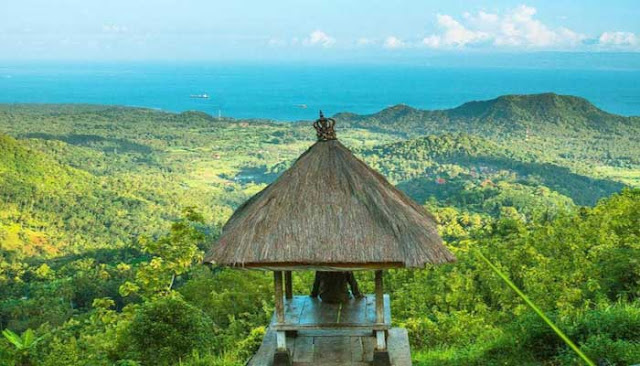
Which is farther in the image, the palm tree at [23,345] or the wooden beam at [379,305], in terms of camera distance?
the palm tree at [23,345]

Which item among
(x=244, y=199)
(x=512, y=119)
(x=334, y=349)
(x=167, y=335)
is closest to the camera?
(x=334, y=349)

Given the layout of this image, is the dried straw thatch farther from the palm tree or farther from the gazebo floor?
the palm tree

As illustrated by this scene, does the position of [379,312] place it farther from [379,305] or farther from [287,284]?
[287,284]

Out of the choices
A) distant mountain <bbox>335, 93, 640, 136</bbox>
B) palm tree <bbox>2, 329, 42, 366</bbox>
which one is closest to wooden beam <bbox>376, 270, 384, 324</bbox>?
palm tree <bbox>2, 329, 42, 366</bbox>

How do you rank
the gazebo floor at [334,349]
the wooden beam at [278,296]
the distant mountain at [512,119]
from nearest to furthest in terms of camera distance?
the wooden beam at [278,296]
the gazebo floor at [334,349]
the distant mountain at [512,119]

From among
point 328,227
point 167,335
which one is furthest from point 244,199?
point 328,227

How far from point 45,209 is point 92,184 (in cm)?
1060

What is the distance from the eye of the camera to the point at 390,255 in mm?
4934

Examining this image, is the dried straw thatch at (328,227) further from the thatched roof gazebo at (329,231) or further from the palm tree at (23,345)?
the palm tree at (23,345)

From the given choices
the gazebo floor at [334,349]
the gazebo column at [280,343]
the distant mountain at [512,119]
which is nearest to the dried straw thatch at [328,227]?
the gazebo column at [280,343]

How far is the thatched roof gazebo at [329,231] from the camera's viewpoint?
498 cm

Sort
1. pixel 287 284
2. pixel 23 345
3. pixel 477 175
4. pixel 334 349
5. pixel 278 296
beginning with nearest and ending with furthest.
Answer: pixel 278 296 → pixel 334 349 → pixel 287 284 → pixel 23 345 → pixel 477 175

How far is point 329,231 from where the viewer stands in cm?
509

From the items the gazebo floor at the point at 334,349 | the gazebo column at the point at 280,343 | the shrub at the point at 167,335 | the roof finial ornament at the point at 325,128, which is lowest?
the shrub at the point at 167,335
